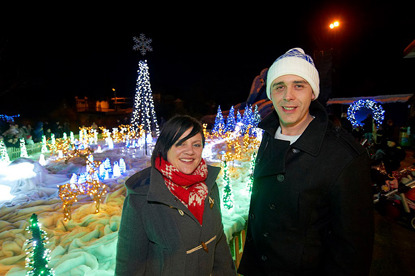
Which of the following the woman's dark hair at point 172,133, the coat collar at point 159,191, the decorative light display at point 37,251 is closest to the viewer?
the coat collar at point 159,191

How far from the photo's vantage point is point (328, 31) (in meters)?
17.3

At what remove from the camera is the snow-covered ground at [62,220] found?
333cm

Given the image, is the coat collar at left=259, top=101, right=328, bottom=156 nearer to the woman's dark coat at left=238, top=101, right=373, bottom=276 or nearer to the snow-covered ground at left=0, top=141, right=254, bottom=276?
the woman's dark coat at left=238, top=101, right=373, bottom=276

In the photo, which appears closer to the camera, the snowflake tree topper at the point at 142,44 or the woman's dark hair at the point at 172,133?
the woman's dark hair at the point at 172,133

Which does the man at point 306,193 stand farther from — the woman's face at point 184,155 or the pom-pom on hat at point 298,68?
the woman's face at point 184,155

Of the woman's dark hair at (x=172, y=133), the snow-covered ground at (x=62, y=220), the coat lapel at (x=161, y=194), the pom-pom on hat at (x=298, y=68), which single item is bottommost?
the snow-covered ground at (x=62, y=220)

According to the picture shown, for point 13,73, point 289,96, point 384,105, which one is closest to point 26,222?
point 289,96

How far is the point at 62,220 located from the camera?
4.66 m

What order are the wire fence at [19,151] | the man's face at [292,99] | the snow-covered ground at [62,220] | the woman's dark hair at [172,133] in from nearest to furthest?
the man's face at [292,99]
the woman's dark hair at [172,133]
the snow-covered ground at [62,220]
the wire fence at [19,151]

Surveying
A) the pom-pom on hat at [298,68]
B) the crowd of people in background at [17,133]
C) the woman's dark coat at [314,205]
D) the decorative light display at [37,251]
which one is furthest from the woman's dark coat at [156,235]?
the crowd of people in background at [17,133]

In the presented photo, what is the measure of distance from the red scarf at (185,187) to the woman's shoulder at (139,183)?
12cm

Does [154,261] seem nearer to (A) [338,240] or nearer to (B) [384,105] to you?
(A) [338,240]

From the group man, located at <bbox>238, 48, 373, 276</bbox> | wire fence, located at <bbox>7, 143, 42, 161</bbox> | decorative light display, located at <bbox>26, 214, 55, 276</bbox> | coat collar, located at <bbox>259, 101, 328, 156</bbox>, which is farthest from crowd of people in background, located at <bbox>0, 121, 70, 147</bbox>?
coat collar, located at <bbox>259, 101, 328, 156</bbox>

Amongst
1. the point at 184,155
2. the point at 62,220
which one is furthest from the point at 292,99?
the point at 62,220
